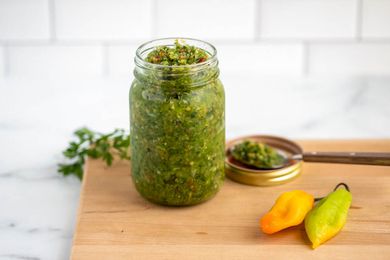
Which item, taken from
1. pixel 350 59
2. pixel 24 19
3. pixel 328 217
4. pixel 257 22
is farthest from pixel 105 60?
pixel 328 217

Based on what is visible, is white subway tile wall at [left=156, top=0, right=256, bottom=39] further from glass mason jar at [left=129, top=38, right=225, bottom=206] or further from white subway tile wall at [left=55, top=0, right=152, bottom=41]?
glass mason jar at [left=129, top=38, right=225, bottom=206]

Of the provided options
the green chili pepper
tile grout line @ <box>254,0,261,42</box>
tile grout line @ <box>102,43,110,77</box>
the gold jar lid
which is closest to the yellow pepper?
the green chili pepper

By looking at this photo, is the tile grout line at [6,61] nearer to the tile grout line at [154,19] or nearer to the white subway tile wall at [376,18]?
the tile grout line at [154,19]

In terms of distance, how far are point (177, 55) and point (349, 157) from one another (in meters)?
0.48

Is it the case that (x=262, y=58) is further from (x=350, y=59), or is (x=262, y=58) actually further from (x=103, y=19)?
(x=103, y=19)

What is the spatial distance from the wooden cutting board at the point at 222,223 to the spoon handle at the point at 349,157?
0.04 metres

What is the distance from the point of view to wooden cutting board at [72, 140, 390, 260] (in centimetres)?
150

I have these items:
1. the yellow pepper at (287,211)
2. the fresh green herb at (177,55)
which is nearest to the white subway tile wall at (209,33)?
the fresh green herb at (177,55)

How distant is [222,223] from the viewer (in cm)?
160

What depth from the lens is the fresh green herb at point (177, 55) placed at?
61.9 inches

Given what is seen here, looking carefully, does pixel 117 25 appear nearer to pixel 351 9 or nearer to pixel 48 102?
pixel 48 102

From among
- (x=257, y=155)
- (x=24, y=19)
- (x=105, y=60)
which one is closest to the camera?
(x=257, y=155)

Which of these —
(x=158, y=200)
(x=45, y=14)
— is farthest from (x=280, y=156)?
(x=45, y=14)

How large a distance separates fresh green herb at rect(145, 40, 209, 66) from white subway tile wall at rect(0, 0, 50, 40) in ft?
2.76
